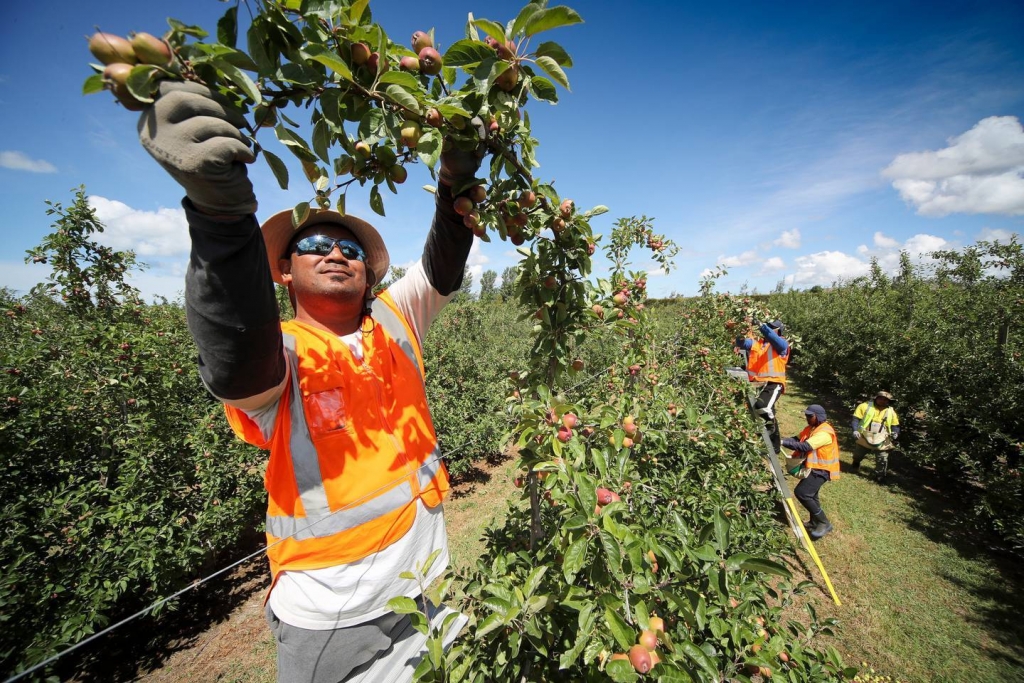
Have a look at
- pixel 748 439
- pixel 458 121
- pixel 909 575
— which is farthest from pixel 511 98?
pixel 909 575

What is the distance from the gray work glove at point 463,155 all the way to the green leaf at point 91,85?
751 mm

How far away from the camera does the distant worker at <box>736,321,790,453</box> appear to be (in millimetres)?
6504

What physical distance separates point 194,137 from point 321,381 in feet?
3.10

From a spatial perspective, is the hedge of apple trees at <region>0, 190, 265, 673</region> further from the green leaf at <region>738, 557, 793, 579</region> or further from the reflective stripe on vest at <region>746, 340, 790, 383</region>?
the reflective stripe on vest at <region>746, 340, 790, 383</region>

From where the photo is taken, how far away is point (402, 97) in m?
0.95

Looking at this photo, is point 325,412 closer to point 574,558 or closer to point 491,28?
point 574,558

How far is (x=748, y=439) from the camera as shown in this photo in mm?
3684

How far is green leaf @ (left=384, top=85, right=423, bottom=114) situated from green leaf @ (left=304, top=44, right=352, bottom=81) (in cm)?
11

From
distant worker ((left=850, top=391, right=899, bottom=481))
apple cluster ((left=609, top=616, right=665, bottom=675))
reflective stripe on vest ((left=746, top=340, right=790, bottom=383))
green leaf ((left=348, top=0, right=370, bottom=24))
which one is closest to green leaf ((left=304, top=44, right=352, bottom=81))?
green leaf ((left=348, top=0, right=370, bottom=24))

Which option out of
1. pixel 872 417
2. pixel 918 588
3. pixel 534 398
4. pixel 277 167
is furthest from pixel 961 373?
pixel 277 167

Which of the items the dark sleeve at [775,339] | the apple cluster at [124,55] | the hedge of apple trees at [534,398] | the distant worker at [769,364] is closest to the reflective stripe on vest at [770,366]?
the distant worker at [769,364]

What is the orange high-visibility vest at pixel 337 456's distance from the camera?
1.42 metres

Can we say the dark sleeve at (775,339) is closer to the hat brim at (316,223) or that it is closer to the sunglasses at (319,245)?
the hat brim at (316,223)

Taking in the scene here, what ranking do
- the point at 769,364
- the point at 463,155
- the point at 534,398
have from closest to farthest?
the point at 463,155 → the point at 534,398 → the point at 769,364
